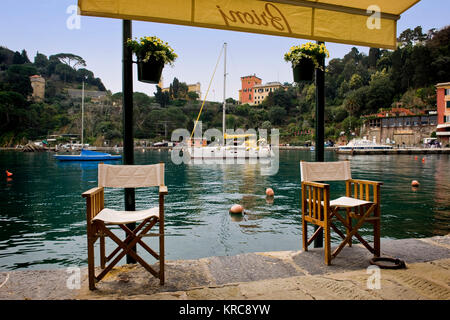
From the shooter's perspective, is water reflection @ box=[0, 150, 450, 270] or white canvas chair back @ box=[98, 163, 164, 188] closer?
white canvas chair back @ box=[98, 163, 164, 188]

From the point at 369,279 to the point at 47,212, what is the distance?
10.3 m

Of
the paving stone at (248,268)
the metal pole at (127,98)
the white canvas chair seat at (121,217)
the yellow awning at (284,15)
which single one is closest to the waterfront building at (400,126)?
the yellow awning at (284,15)

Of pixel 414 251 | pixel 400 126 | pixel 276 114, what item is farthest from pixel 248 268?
pixel 276 114

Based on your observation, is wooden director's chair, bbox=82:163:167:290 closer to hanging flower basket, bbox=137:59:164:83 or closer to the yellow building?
hanging flower basket, bbox=137:59:164:83

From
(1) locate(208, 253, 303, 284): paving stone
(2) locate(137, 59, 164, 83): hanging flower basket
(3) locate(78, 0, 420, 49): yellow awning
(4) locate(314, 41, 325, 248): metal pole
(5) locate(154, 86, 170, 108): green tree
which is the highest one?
(5) locate(154, 86, 170, 108): green tree

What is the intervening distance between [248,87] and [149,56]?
402 feet

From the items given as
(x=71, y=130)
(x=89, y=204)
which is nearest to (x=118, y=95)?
(x=71, y=130)

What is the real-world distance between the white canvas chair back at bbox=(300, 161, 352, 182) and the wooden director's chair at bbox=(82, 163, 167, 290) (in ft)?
5.54

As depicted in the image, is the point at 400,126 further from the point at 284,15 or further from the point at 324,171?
the point at 284,15

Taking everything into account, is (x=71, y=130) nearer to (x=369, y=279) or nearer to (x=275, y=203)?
(x=275, y=203)

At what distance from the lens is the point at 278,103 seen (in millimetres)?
104375

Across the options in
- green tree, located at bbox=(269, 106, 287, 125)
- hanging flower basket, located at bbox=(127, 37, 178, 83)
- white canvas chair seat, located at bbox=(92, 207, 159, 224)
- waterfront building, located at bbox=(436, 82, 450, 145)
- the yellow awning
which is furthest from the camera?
green tree, located at bbox=(269, 106, 287, 125)

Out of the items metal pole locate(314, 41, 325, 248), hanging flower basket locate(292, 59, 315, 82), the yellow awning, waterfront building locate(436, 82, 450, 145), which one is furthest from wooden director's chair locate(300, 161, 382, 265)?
waterfront building locate(436, 82, 450, 145)

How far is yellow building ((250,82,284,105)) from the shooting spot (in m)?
116
